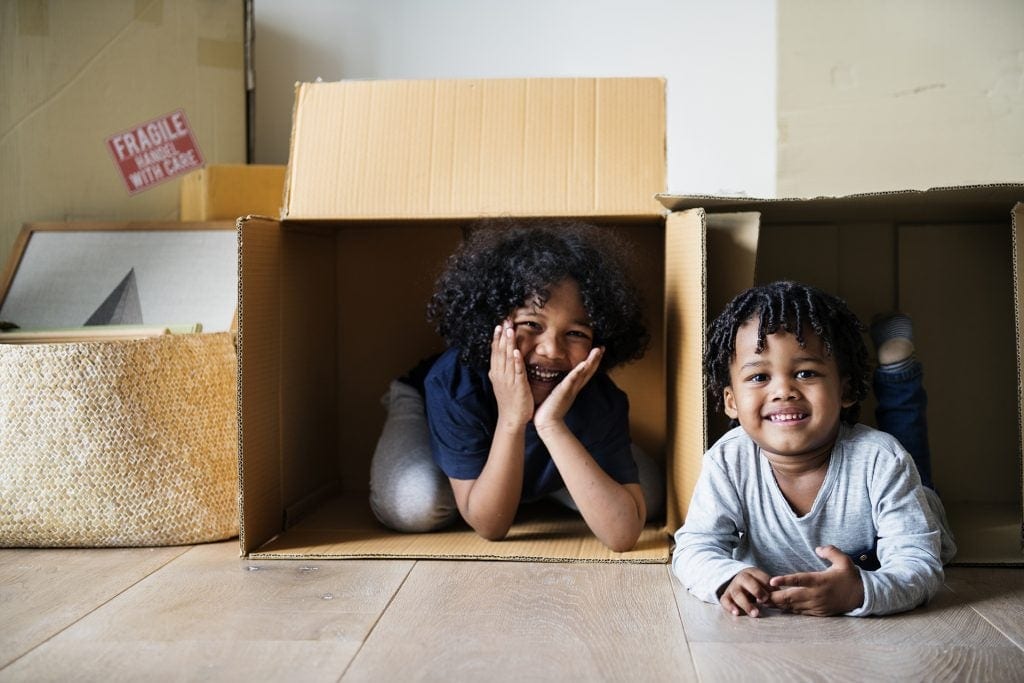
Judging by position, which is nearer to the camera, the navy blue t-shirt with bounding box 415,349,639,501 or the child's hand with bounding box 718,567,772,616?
the child's hand with bounding box 718,567,772,616

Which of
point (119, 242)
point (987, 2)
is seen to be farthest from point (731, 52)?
point (119, 242)

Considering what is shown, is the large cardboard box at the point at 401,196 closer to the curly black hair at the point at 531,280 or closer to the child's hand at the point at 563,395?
the curly black hair at the point at 531,280

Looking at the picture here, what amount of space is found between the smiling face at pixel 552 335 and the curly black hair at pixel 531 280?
1 centimetres

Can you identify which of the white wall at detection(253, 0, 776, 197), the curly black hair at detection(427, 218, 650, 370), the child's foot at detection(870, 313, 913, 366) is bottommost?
the child's foot at detection(870, 313, 913, 366)

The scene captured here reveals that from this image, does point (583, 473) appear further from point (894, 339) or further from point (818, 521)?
point (894, 339)

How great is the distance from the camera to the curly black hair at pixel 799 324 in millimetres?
1012

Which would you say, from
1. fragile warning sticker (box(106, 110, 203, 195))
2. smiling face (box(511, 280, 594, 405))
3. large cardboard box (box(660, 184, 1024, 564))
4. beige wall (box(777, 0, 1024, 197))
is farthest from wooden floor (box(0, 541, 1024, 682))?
fragile warning sticker (box(106, 110, 203, 195))

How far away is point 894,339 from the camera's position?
130 centimetres

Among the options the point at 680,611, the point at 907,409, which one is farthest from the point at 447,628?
the point at 907,409

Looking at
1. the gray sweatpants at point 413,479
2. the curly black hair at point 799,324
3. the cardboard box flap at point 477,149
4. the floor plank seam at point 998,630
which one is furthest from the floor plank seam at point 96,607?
the floor plank seam at point 998,630

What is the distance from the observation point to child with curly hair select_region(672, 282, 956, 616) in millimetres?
968

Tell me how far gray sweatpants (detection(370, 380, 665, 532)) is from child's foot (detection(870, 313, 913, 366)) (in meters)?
0.36

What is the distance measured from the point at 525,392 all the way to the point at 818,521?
36 centimetres

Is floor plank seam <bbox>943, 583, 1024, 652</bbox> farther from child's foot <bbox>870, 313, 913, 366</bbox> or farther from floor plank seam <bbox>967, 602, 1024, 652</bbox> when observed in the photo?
child's foot <bbox>870, 313, 913, 366</bbox>
